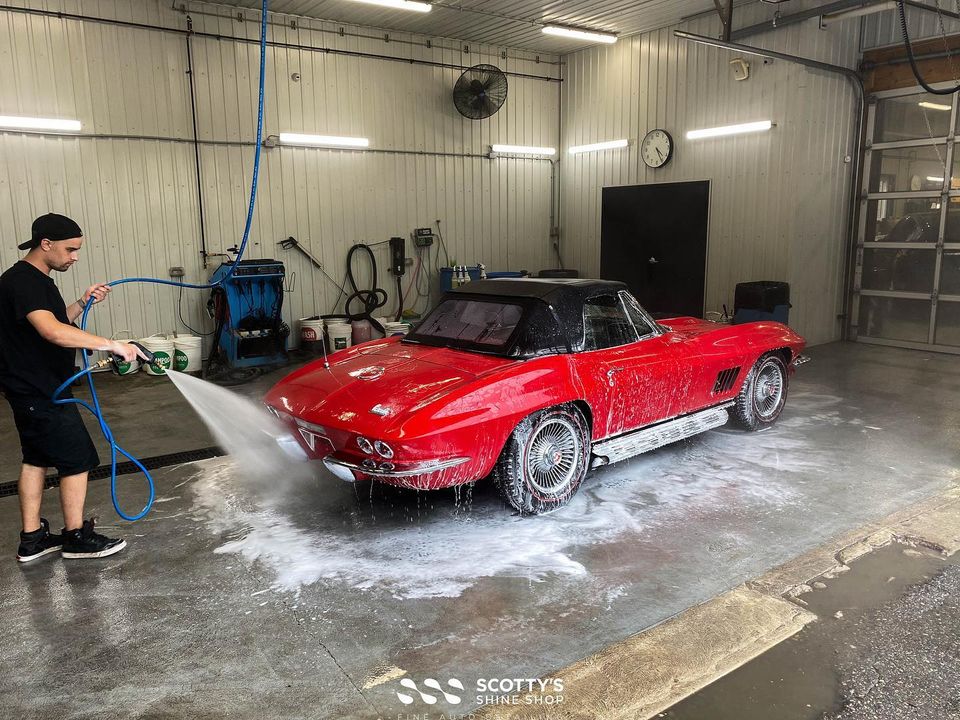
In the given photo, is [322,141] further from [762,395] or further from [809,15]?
[762,395]

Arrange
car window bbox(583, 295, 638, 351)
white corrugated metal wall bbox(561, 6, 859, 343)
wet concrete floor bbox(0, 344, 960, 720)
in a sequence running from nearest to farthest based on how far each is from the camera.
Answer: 1. wet concrete floor bbox(0, 344, 960, 720)
2. car window bbox(583, 295, 638, 351)
3. white corrugated metal wall bbox(561, 6, 859, 343)

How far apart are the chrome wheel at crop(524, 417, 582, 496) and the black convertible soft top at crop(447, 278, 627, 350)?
562 millimetres

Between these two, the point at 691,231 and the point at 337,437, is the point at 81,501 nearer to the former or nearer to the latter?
the point at 337,437

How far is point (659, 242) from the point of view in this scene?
11.0 meters

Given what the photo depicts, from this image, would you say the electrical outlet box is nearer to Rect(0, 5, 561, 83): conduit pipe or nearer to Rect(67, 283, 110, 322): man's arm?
Rect(0, 5, 561, 83): conduit pipe

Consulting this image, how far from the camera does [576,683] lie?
103 inches

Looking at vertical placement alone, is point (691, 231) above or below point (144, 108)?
below

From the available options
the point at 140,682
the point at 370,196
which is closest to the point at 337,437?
the point at 140,682

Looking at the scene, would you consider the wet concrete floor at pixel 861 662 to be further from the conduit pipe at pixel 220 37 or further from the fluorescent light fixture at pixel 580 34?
the conduit pipe at pixel 220 37

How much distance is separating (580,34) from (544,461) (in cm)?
816

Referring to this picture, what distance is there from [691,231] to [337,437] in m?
8.15

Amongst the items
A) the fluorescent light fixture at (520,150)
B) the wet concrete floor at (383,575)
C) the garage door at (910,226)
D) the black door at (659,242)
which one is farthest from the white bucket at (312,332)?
the garage door at (910,226)

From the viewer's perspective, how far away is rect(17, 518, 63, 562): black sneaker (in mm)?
3688

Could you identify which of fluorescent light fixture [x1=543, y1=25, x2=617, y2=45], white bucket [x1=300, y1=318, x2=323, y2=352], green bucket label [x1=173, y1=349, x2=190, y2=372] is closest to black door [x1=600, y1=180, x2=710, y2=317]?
fluorescent light fixture [x1=543, y1=25, x2=617, y2=45]
